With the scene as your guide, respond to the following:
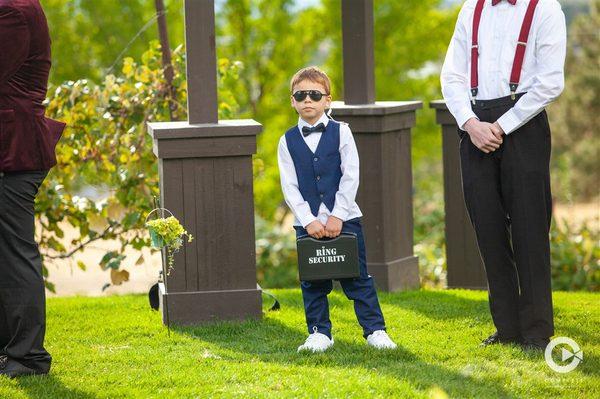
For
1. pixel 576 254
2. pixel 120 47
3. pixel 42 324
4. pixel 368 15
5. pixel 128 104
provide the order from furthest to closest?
pixel 120 47 < pixel 576 254 < pixel 128 104 < pixel 368 15 < pixel 42 324

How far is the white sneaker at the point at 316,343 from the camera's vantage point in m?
4.73

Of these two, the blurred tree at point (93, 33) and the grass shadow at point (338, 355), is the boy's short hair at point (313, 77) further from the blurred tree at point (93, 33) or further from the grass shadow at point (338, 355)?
the blurred tree at point (93, 33)

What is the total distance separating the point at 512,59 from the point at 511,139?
0.36m

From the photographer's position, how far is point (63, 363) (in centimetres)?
473

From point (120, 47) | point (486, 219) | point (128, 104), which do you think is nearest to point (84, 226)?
point (128, 104)

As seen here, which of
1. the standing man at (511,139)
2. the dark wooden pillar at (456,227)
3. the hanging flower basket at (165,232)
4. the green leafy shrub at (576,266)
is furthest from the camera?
the green leafy shrub at (576,266)

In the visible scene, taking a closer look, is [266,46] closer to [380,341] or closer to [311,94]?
[311,94]

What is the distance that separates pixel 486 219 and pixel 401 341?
76 centimetres

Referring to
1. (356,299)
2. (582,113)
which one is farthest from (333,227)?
(582,113)

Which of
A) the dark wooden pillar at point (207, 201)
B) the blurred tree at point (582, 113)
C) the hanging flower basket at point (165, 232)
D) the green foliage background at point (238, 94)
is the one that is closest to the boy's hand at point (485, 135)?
the dark wooden pillar at point (207, 201)

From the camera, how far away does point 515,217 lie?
4609 mm

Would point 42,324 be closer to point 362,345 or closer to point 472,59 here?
point 362,345

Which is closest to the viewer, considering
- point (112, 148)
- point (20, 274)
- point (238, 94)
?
point (20, 274)

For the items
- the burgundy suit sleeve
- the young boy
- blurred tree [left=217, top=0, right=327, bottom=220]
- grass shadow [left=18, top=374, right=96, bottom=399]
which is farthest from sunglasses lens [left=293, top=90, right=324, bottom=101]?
blurred tree [left=217, top=0, right=327, bottom=220]
